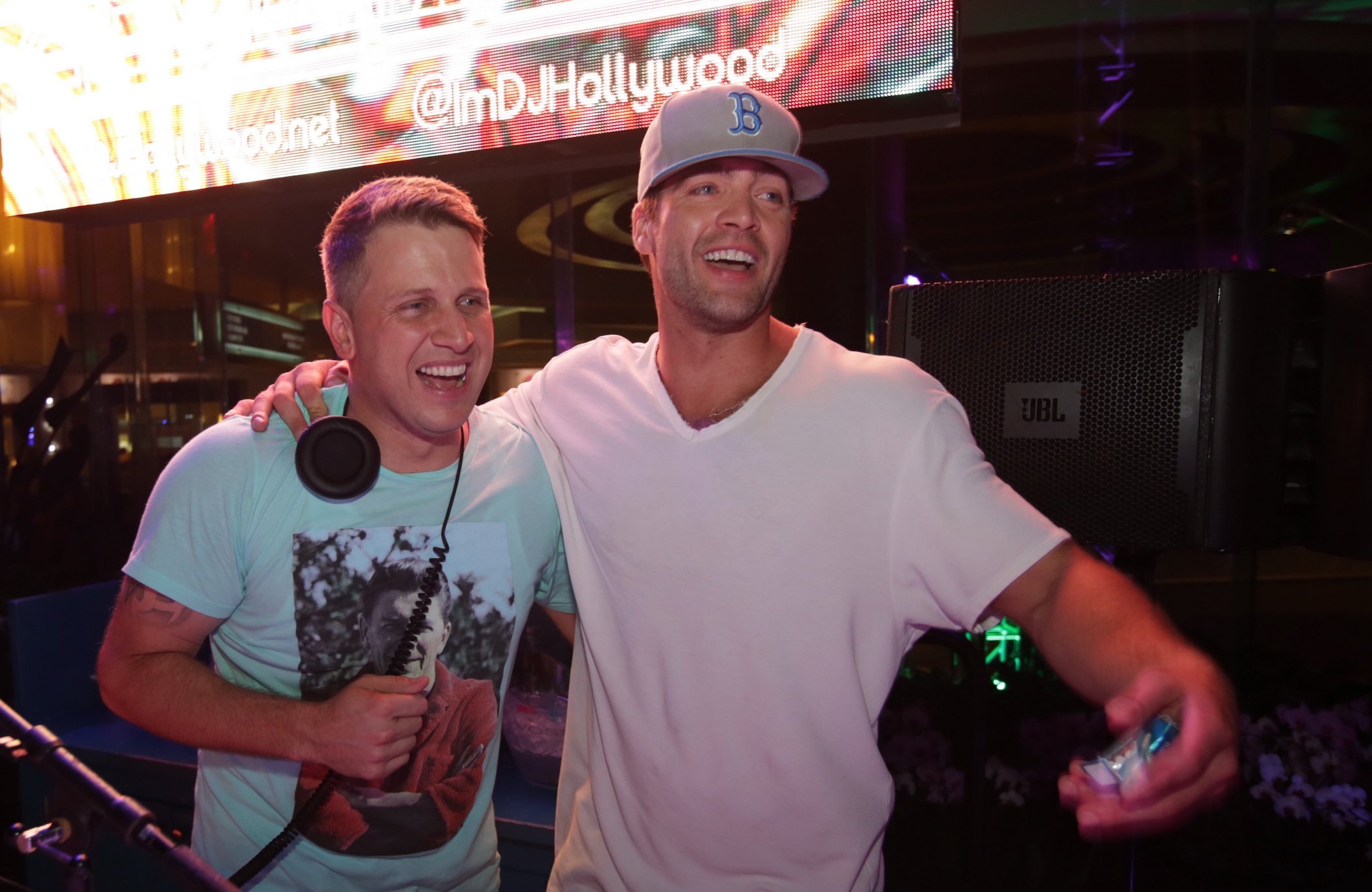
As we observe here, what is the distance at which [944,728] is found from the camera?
288 cm

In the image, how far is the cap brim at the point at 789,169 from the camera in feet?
4.83

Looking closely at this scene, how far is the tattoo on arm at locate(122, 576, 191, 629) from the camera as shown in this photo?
130 centimetres

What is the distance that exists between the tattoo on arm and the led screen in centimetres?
180

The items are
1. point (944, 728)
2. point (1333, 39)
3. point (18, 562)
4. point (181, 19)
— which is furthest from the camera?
point (18, 562)

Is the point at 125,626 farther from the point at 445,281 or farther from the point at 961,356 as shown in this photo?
the point at 961,356

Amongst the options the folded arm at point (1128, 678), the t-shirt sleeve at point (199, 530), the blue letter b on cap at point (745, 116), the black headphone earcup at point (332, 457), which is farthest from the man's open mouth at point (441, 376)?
the folded arm at point (1128, 678)

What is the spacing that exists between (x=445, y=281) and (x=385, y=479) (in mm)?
357

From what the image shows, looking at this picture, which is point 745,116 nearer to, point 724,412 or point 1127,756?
point 724,412

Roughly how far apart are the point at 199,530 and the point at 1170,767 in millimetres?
1342

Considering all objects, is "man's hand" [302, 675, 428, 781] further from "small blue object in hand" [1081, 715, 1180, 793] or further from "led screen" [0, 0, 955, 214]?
"led screen" [0, 0, 955, 214]

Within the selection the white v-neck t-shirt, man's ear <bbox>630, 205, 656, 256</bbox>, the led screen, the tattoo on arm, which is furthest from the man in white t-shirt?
the led screen

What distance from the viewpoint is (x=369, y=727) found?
3.59 feet

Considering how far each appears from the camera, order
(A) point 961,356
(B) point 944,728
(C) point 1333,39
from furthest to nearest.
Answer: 1. (C) point 1333,39
2. (B) point 944,728
3. (A) point 961,356

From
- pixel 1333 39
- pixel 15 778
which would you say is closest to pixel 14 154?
pixel 15 778
